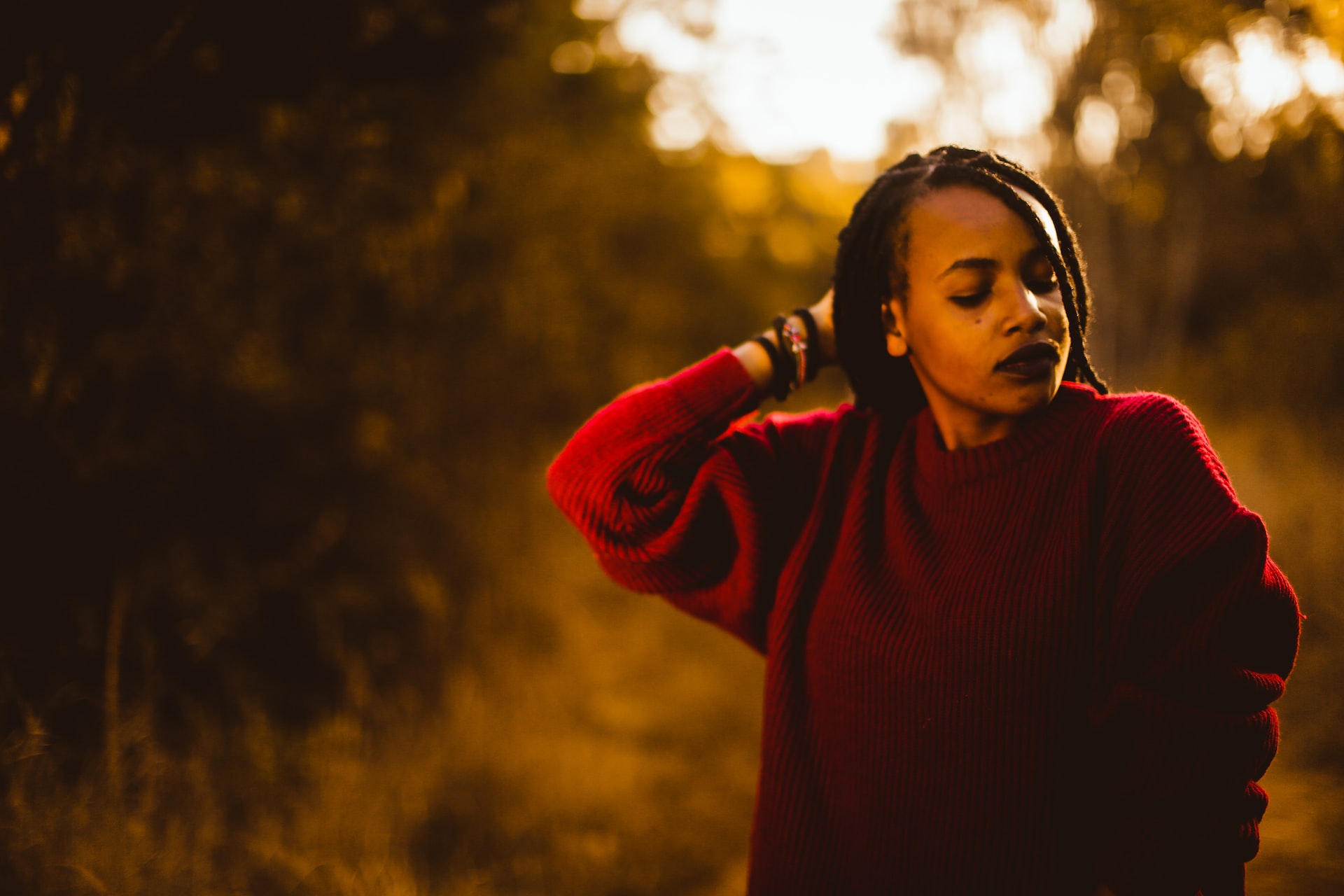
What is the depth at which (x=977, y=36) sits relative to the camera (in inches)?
402

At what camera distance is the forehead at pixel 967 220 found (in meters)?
1.28

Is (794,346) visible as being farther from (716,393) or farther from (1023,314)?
(1023,314)

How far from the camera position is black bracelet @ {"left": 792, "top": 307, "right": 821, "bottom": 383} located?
1.64 metres

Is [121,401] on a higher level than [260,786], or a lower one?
higher

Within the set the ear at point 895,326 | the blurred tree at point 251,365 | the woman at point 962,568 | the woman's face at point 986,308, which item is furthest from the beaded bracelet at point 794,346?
the blurred tree at point 251,365

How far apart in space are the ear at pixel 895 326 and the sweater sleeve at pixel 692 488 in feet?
0.92

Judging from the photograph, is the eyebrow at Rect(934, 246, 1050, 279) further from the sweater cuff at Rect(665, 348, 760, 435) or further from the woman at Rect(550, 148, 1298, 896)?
the sweater cuff at Rect(665, 348, 760, 435)

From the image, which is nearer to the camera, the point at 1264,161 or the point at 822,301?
the point at 822,301

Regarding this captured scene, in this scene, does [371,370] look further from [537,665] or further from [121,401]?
[537,665]

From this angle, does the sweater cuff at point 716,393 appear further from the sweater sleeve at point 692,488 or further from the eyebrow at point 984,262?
the eyebrow at point 984,262

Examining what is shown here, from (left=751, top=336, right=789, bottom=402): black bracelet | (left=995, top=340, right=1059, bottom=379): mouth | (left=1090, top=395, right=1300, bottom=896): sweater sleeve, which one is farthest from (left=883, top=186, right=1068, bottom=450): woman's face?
(left=751, top=336, right=789, bottom=402): black bracelet

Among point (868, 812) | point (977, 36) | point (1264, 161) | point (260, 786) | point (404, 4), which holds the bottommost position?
point (260, 786)

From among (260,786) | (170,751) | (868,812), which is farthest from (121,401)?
(868,812)

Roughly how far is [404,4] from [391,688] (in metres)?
2.99
